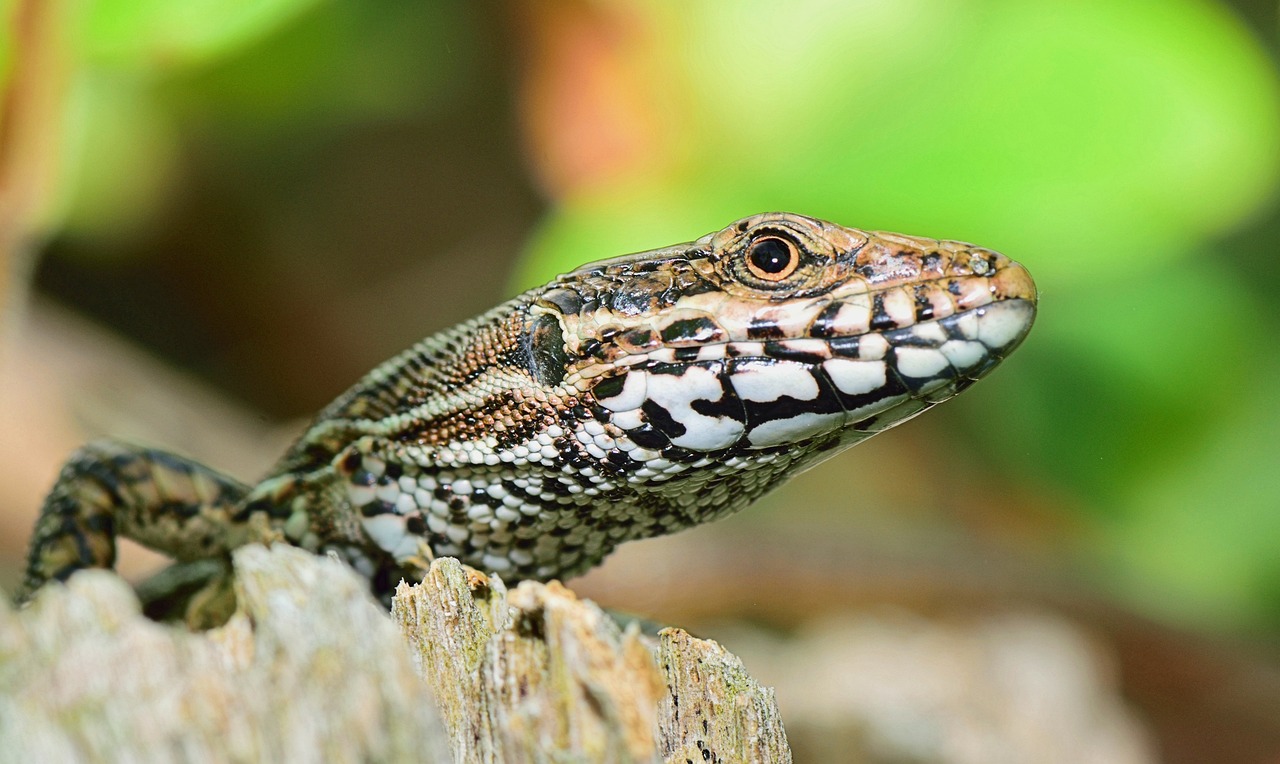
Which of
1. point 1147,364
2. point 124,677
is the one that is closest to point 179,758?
point 124,677

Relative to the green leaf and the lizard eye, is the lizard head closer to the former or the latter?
the lizard eye

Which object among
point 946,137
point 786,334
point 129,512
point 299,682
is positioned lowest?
point 299,682

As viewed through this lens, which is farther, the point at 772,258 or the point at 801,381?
the point at 772,258

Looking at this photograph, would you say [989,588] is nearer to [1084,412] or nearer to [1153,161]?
[1084,412]

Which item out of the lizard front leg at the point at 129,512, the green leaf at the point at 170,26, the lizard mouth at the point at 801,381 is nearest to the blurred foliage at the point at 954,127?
the green leaf at the point at 170,26

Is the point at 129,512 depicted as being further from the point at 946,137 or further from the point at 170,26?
the point at 946,137

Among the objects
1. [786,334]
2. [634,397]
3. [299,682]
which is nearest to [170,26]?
[634,397]
